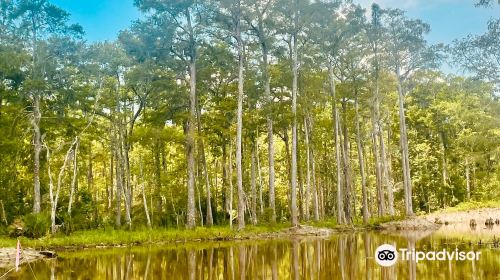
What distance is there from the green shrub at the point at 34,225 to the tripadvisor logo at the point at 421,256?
48.5 feet

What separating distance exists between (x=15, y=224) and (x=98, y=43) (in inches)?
460

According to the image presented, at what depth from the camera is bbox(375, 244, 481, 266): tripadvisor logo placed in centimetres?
1104

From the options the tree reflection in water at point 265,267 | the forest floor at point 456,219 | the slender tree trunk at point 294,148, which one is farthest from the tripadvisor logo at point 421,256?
the forest floor at point 456,219

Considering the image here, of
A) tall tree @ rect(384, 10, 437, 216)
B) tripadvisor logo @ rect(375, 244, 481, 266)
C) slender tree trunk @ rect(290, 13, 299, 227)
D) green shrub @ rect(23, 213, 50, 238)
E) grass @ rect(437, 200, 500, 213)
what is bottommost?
grass @ rect(437, 200, 500, 213)

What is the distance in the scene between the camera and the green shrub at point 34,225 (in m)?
20.7

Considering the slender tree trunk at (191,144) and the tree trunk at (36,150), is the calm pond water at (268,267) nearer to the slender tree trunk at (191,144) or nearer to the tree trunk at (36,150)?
the slender tree trunk at (191,144)

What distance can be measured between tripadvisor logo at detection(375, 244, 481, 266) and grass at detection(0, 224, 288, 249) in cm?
1180

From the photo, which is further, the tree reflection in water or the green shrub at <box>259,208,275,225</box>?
the green shrub at <box>259,208,275,225</box>

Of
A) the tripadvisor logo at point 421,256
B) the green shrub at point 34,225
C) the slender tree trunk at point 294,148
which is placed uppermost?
the slender tree trunk at point 294,148

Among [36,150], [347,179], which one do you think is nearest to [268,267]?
[36,150]

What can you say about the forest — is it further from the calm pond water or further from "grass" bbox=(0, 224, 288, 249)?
the calm pond water

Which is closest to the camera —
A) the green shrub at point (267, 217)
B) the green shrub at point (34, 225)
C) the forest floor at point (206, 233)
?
the forest floor at point (206, 233)

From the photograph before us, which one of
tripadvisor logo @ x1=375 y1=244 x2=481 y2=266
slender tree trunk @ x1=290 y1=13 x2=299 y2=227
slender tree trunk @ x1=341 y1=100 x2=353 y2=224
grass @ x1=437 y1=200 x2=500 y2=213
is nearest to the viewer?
tripadvisor logo @ x1=375 y1=244 x2=481 y2=266

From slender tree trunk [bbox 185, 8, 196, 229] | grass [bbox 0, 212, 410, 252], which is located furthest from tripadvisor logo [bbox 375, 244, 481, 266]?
slender tree trunk [bbox 185, 8, 196, 229]
